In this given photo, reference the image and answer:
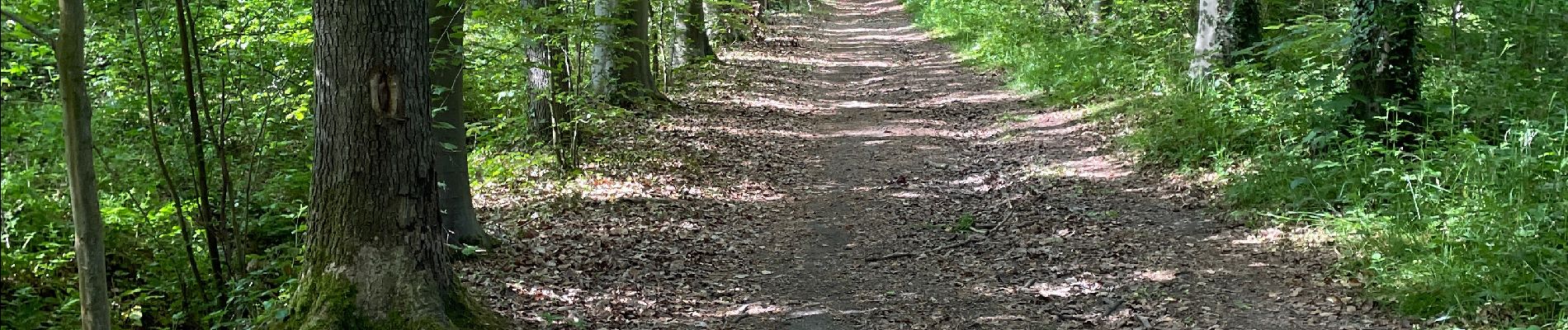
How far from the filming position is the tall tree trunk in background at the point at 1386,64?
7.26m

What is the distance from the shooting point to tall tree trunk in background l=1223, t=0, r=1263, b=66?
35.7 ft

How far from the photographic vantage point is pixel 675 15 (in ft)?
58.2

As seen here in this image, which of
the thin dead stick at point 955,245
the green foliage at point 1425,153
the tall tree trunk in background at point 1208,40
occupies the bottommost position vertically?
the thin dead stick at point 955,245

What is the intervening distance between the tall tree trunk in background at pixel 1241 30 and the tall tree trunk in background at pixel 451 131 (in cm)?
806

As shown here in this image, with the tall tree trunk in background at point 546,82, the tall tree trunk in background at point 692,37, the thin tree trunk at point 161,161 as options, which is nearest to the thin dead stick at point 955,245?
the tall tree trunk in background at point 546,82

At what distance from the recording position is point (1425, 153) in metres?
6.67

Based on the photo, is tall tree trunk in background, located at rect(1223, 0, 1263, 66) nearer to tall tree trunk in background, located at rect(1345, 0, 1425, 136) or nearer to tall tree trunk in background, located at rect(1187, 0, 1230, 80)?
tall tree trunk in background, located at rect(1187, 0, 1230, 80)

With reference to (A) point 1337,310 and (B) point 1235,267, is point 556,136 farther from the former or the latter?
(A) point 1337,310

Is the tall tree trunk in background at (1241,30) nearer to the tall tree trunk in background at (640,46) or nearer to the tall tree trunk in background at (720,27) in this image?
the tall tree trunk in background at (640,46)

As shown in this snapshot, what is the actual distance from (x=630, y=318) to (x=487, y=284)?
972 millimetres

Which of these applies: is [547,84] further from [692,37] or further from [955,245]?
[692,37]

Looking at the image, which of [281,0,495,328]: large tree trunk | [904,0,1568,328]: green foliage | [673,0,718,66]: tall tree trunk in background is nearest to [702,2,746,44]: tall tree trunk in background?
[673,0,718,66]: tall tree trunk in background

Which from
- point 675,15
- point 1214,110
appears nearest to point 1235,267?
point 1214,110

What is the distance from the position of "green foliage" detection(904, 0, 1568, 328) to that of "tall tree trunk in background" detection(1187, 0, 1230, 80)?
269 millimetres
